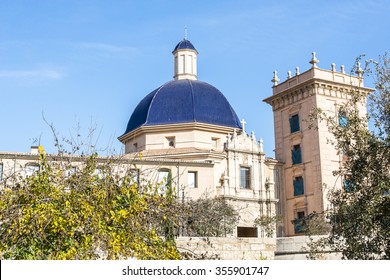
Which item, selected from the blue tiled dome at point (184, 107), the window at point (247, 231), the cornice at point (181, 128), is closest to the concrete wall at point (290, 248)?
the window at point (247, 231)

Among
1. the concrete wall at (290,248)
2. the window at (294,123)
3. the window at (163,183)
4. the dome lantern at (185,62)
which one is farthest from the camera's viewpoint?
the dome lantern at (185,62)

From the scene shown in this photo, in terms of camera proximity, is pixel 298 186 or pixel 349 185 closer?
pixel 349 185

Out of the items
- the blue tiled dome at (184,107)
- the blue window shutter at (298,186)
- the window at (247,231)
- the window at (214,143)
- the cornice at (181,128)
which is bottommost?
the window at (247,231)

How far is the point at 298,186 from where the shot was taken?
43812 mm

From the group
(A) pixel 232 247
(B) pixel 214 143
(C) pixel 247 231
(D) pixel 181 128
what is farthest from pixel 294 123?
(A) pixel 232 247

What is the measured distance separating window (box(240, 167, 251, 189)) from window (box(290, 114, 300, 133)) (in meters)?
4.75

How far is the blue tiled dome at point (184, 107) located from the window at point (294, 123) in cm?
477

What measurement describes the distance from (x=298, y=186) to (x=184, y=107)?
35.7ft

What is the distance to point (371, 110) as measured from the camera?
14.5 m

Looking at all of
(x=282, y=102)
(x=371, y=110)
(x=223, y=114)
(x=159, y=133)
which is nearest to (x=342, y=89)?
(x=282, y=102)

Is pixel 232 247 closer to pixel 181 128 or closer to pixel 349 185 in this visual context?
pixel 349 185

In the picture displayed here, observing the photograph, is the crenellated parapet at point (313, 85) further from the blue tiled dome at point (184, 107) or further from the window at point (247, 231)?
the window at point (247, 231)

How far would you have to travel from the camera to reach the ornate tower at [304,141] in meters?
41.9

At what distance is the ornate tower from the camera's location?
1651 inches
